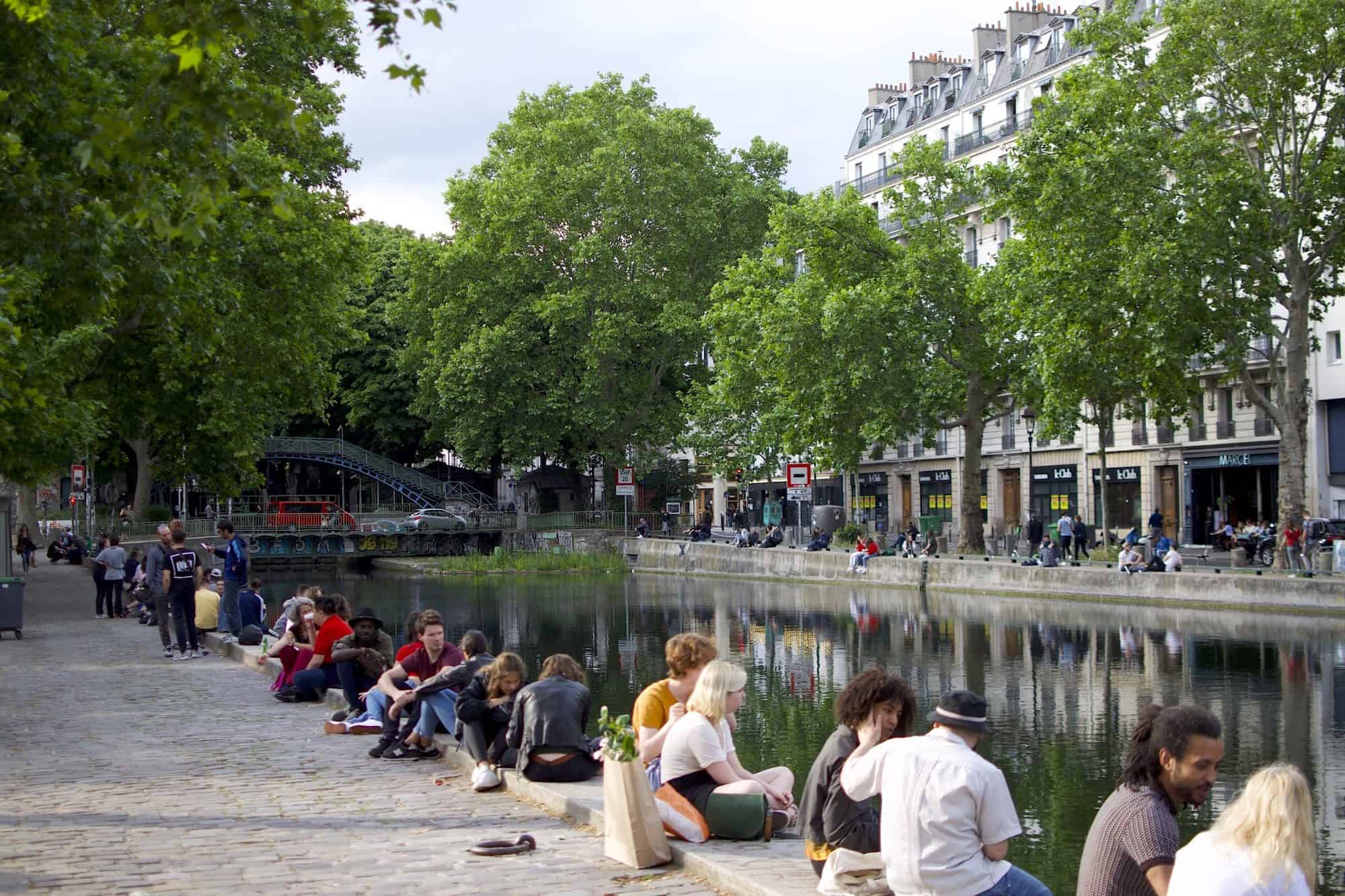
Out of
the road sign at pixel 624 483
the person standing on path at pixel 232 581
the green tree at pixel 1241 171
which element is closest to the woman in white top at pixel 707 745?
Answer: the person standing on path at pixel 232 581

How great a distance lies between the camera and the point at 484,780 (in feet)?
35.9

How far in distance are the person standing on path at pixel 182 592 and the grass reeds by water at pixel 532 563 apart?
33.1 meters

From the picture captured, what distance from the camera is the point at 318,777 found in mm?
11680

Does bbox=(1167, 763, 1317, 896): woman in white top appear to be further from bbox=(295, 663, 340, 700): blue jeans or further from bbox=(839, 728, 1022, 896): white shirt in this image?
bbox=(295, 663, 340, 700): blue jeans

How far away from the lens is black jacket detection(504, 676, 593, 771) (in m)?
10.4

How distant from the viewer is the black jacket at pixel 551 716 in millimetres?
10422

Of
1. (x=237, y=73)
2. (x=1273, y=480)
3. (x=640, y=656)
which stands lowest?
(x=640, y=656)

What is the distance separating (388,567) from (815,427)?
21229mm

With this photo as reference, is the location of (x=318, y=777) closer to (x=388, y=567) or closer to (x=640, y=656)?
(x=640, y=656)

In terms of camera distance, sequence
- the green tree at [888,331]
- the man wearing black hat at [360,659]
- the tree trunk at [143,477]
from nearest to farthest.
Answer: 1. the man wearing black hat at [360,659]
2. the green tree at [888,331]
3. the tree trunk at [143,477]

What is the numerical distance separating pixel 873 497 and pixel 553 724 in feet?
208

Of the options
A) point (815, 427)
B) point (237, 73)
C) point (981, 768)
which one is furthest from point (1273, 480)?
point (981, 768)

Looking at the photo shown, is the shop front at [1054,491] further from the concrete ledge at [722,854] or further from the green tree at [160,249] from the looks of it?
the concrete ledge at [722,854]

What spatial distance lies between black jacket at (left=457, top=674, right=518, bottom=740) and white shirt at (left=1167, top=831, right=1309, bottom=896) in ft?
23.5
